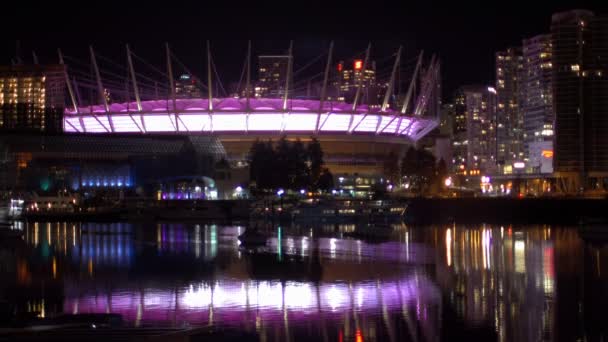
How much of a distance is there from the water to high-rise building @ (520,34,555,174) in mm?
99459

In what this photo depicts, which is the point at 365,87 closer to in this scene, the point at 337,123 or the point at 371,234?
the point at 337,123

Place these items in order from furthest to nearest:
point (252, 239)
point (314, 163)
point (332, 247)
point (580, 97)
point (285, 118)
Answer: point (580, 97) → point (285, 118) → point (314, 163) → point (252, 239) → point (332, 247)

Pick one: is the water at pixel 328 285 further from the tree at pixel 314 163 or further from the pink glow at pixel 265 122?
the pink glow at pixel 265 122

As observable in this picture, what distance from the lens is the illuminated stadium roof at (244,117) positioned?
109438mm

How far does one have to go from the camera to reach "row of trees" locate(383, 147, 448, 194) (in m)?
123

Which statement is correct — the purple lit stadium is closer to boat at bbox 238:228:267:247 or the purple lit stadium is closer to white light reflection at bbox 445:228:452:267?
white light reflection at bbox 445:228:452:267

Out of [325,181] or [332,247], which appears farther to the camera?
[325,181]

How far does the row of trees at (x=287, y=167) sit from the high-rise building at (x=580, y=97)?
184 feet

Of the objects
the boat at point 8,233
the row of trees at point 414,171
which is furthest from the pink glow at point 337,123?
the boat at point 8,233

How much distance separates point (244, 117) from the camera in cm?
11238

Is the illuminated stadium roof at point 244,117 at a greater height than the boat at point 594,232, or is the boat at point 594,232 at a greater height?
the illuminated stadium roof at point 244,117

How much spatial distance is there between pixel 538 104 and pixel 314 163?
76703 millimetres

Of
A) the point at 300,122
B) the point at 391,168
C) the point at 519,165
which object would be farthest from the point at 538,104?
the point at 300,122

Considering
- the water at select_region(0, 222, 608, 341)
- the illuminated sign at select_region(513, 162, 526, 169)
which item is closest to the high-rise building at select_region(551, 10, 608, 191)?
the illuminated sign at select_region(513, 162, 526, 169)
